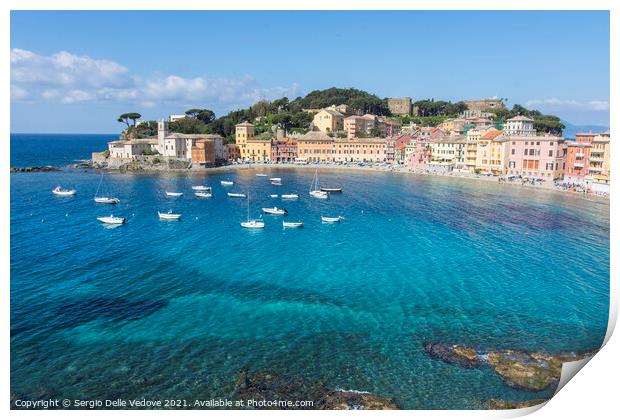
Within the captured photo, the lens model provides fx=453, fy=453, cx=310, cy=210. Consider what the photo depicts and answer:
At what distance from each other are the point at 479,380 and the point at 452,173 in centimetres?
3992

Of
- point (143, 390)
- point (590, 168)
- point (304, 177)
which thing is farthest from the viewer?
point (304, 177)

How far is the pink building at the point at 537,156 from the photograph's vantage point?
130 ft

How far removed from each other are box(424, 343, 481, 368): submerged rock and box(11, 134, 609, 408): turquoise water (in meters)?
0.27

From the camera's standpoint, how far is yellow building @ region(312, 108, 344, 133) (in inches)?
2611

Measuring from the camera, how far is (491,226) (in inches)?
934

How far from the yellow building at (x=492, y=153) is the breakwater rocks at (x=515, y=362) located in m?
36.2

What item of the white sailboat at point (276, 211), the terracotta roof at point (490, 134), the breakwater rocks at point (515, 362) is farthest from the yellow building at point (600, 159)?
the breakwater rocks at point (515, 362)

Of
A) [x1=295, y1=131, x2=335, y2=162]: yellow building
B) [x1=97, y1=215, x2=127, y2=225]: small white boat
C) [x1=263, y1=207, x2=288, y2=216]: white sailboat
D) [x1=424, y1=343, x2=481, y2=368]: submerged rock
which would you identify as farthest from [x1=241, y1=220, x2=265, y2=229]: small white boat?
[x1=295, y1=131, x2=335, y2=162]: yellow building

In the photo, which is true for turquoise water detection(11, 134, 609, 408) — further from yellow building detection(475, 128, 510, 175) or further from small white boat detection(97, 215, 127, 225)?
yellow building detection(475, 128, 510, 175)
